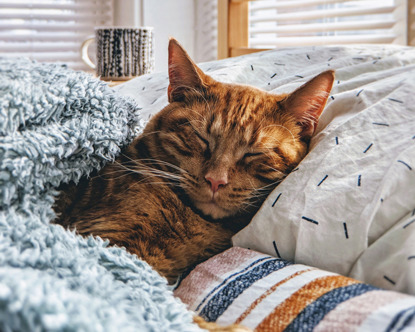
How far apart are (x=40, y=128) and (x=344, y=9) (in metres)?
1.94

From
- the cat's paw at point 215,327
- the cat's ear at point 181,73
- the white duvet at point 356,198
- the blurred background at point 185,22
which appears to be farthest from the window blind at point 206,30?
the cat's paw at point 215,327

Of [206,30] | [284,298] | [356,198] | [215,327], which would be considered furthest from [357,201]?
[206,30]

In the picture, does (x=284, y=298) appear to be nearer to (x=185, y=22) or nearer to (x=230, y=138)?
(x=230, y=138)

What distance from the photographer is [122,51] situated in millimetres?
2273

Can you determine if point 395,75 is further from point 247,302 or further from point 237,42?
point 237,42

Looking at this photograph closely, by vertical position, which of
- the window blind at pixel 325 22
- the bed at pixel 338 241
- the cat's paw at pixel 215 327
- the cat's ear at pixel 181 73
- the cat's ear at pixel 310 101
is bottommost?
the cat's paw at pixel 215 327

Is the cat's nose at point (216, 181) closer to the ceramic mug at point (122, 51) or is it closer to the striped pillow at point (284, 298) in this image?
the striped pillow at point (284, 298)

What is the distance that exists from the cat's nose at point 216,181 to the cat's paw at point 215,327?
1.09 ft

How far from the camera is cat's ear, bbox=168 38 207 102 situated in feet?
3.49

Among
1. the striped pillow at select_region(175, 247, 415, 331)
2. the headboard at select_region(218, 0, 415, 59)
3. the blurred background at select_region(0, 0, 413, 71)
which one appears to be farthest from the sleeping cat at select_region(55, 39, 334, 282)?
the headboard at select_region(218, 0, 415, 59)

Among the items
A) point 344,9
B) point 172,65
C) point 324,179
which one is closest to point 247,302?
point 324,179

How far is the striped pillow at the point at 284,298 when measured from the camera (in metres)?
0.57

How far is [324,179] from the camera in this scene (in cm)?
84

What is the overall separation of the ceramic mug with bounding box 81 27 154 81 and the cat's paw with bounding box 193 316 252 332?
72.5 inches
